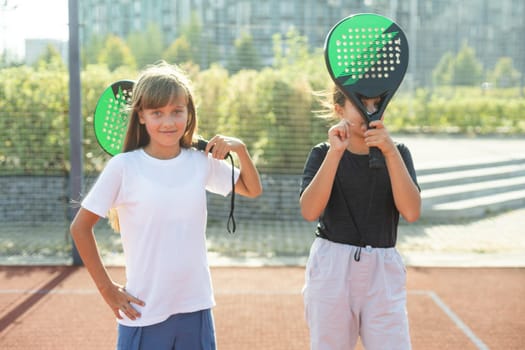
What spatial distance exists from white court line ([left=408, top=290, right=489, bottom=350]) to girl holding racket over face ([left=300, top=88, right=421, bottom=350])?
66.2 inches

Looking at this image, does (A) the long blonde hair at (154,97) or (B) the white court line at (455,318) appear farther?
(B) the white court line at (455,318)

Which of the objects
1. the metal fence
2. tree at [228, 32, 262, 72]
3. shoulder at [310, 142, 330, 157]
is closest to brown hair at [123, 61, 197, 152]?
shoulder at [310, 142, 330, 157]

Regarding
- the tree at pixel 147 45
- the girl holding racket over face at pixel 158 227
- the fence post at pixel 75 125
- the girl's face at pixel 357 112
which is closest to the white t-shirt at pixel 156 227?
the girl holding racket over face at pixel 158 227

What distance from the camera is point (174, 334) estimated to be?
6.38 feet

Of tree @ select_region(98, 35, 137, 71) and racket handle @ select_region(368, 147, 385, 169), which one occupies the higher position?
tree @ select_region(98, 35, 137, 71)

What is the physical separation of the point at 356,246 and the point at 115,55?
17.1ft

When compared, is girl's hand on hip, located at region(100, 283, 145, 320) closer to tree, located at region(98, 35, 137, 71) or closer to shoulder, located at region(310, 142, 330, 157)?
shoulder, located at region(310, 142, 330, 157)

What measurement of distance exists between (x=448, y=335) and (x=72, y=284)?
102 inches

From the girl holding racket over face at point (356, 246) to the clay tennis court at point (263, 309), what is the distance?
1497mm

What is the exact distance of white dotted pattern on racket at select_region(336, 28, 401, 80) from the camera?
1951 millimetres

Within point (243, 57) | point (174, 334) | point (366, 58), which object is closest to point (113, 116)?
point (174, 334)

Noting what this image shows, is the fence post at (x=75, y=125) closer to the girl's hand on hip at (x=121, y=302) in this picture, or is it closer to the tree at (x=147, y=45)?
the tree at (x=147, y=45)

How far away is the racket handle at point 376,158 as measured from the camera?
183 centimetres

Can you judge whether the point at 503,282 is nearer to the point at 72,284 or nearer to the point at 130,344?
the point at 72,284
